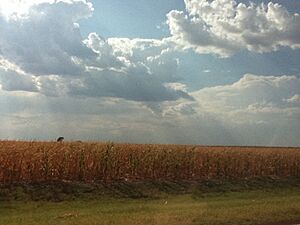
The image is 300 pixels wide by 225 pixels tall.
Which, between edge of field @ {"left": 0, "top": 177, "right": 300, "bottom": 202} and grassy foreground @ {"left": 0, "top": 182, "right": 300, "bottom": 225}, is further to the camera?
edge of field @ {"left": 0, "top": 177, "right": 300, "bottom": 202}

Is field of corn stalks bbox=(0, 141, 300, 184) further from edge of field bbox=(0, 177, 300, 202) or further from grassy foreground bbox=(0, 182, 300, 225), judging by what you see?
grassy foreground bbox=(0, 182, 300, 225)

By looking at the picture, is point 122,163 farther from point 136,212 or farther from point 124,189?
point 136,212

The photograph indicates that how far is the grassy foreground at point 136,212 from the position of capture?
15.9m

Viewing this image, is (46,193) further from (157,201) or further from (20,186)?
(157,201)

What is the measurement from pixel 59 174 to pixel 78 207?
558cm

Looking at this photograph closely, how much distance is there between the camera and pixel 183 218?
1625 cm

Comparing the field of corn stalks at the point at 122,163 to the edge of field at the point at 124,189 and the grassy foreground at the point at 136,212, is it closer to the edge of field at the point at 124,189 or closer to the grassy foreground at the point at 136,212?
the edge of field at the point at 124,189

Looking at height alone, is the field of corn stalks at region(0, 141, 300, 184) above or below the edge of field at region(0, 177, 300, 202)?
above

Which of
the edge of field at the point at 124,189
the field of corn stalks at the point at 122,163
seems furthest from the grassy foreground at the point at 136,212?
the field of corn stalks at the point at 122,163

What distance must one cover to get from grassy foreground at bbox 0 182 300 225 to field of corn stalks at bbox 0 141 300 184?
2883 mm

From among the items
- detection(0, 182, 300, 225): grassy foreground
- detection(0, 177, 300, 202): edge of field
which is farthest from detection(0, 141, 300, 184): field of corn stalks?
detection(0, 182, 300, 225): grassy foreground

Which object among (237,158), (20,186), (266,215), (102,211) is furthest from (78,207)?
(237,158)

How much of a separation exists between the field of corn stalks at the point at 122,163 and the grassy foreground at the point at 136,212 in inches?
114

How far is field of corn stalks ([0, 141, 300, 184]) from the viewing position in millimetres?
25141
